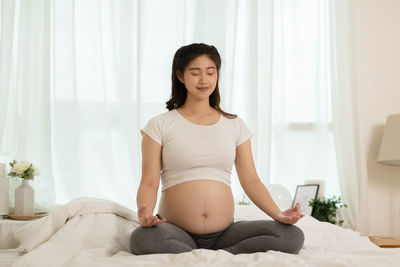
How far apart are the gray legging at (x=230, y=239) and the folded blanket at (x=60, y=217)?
32cm

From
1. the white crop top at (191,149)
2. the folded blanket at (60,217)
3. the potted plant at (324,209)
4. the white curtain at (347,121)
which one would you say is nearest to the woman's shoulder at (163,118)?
the white crop top at (191,149)

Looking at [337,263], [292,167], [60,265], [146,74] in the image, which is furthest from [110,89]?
[337,263]

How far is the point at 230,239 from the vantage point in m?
1.83

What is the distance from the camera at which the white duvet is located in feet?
4.71

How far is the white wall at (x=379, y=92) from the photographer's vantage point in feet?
11.7

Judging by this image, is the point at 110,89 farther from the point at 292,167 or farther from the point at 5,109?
the point at 292,167

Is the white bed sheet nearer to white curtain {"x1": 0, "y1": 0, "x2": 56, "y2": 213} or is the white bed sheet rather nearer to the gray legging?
the gray legging

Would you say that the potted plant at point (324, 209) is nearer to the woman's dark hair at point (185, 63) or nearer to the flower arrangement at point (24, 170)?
the woman's dark hair at point (185, 63)

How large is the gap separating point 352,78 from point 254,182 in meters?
1.76

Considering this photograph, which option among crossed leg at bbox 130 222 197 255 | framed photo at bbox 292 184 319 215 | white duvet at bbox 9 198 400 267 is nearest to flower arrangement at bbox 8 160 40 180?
white duvet at bbox 9 198 400 267

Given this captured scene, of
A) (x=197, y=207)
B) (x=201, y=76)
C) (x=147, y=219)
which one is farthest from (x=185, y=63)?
(x=147, y=219)

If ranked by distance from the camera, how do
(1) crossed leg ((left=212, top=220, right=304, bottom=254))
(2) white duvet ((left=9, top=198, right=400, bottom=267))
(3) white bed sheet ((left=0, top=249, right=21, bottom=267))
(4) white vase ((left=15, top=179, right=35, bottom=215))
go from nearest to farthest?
(2) white duvet ((left=9, top=198, right=400, bottom=267)) → (3) white bed sheet ((left=0, top=249, right=21, bottom=267)) → (1) crossed leg ((left=212, top=220, right=304, bottom=254)) → (4) white vase ((left=15, top=179, right=35, bottom=215))

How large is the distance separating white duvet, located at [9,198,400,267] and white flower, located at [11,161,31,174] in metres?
0.80

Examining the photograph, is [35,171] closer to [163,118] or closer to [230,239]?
[163,118]
